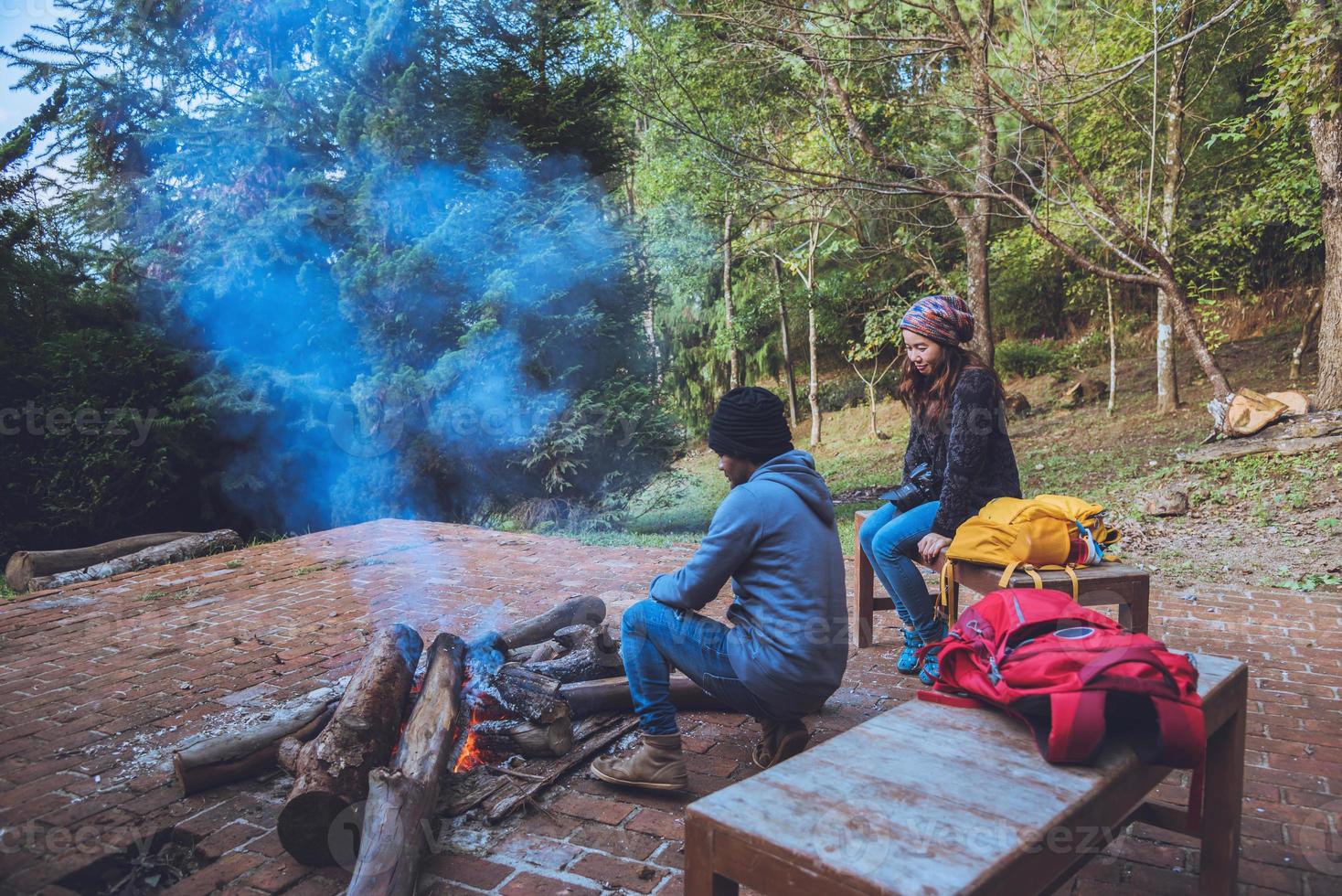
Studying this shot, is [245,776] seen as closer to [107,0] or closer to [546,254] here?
[546,254]

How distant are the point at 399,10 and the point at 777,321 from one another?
11.9 meters

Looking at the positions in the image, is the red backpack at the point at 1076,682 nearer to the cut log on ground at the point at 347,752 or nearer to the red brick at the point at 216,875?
the cut log on ground at the point at 347,752

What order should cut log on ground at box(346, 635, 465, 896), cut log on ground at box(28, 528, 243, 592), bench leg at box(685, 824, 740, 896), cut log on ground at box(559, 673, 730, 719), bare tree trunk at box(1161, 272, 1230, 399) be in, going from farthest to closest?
bare tree trunk at box(1161, 272, 1230, 399) → cut log on ground at box(28, 528, 243, 592) → cut log on ground at box(559, 673, 730, 719) → cut log on ground at box(346, 635, 465, 896) → bench leg at box(685, 824, 740, 896)

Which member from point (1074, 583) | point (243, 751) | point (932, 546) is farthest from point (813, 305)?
point (243, 751)

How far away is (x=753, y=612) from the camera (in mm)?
2533

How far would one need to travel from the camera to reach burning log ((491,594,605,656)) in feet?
12.7

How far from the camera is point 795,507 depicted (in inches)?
97.3

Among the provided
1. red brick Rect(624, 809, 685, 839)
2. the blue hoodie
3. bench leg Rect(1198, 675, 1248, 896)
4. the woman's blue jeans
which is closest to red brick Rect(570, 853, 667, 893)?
red brick Rect(624, 809, 685, 839)

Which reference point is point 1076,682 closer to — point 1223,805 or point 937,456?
point 1223,805

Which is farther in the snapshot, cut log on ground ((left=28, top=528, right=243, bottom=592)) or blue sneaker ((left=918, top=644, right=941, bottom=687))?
cut log on ground ((left=28, top=528, right=243, bottom=592))

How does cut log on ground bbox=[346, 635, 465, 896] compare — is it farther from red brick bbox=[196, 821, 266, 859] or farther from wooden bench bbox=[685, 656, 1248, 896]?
wooden bench bbox=[685, 656, 1248, 896]

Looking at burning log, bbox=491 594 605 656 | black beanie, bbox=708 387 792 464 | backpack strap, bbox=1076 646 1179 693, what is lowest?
burning log, bbox=491 594 605 656

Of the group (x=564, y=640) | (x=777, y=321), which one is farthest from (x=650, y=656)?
(x=777, y=321)

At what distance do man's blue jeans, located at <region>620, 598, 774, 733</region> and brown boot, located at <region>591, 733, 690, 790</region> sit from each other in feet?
0.13
